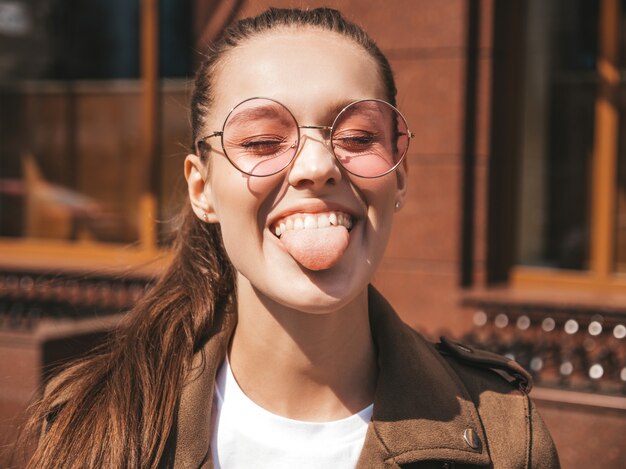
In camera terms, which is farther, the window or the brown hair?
the window

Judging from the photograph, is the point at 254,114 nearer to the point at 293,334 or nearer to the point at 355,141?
the point at 355,141

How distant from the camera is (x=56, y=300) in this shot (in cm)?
783

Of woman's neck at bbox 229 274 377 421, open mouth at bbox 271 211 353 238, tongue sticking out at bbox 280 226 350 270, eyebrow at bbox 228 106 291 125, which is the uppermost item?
eyebrow at bbox 228 106 291 125

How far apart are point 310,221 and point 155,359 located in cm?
58

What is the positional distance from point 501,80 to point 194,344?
4.83 metres

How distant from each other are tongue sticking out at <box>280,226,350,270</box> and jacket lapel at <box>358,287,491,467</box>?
392mm

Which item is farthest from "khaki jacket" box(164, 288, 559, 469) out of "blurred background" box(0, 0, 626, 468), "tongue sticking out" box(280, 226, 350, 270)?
"blurred background" box(0, 0, 626, 468)

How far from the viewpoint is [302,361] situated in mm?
1952

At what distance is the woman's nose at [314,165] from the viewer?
70.0 inches

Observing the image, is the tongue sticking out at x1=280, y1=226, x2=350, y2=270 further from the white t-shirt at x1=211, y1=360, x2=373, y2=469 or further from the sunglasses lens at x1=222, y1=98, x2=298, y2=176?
the white t-shirt at x1=211, y1=360, x2=373, y2=469

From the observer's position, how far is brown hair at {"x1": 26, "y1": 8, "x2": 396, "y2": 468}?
1.95 meters

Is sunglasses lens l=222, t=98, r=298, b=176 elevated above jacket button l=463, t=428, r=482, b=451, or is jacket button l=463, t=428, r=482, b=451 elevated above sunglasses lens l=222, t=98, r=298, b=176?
sunglasses lens l=222, t=98, r=298, b=176

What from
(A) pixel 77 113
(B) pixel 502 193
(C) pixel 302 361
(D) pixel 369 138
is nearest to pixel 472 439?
(C) pixel 302 361

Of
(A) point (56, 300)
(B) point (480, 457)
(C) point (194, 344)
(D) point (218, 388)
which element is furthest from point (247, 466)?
(A) point (56, 300)
